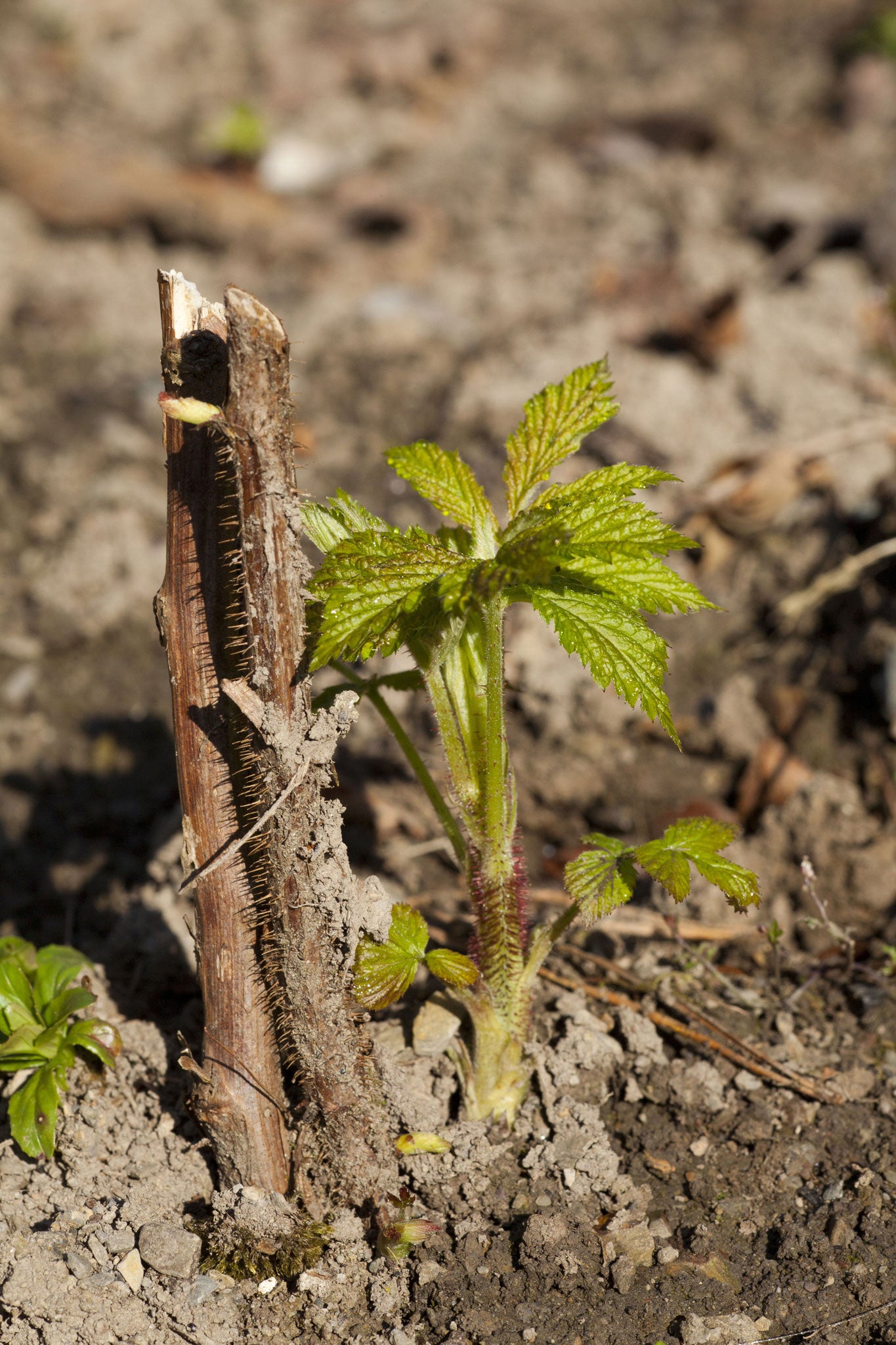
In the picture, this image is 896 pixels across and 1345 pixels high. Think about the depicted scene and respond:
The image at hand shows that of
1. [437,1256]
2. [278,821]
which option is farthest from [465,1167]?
[278,821]

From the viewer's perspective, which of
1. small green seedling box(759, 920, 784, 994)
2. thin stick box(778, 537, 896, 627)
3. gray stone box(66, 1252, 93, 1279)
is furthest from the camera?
thin stick box(778, 537, 896, 627)

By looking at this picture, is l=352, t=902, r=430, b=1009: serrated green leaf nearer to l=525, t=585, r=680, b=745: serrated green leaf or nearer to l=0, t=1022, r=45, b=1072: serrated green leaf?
l=525, t=585, r=680, b=745: serrated green leaf

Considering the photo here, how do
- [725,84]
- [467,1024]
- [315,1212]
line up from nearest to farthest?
[315,1212], [467,1024], [725,84]

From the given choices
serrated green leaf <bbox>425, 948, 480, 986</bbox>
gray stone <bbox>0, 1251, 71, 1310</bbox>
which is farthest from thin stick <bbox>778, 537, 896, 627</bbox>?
gray stone <bbox>0, 1251, 71, 1310</bbox>

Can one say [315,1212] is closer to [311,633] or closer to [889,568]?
[311,633]

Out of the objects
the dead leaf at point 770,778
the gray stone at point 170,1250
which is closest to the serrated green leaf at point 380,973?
the gray stone at point 170,1250

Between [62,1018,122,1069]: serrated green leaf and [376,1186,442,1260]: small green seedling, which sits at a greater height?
[62,1018,122,1069]: serrated green leaf

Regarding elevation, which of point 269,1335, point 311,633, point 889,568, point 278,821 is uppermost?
point 889,568

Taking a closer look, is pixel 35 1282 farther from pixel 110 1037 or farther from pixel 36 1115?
pixel 110 1037
